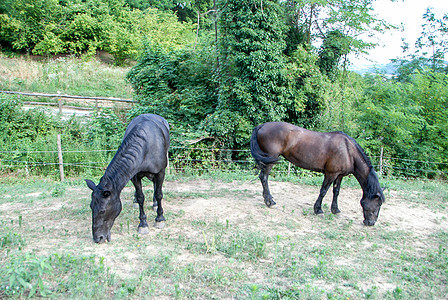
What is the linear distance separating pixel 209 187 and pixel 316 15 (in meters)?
9.43

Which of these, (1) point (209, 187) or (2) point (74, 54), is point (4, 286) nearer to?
(1) point (209, 187)

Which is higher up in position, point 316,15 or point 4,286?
point 316,15

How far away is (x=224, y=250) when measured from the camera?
4.29 metres

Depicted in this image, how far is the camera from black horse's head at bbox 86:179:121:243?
4.09m

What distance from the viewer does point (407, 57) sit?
2302 centimetres

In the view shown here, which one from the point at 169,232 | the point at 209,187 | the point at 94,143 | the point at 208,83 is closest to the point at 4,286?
the point at 169,232

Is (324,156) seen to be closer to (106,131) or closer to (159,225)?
(159,225)

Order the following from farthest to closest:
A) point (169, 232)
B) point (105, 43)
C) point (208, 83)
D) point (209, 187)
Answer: point (105, 43)
point (208, 83)
point (209, 187)
point (169, 232)

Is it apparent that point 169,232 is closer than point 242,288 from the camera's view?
No

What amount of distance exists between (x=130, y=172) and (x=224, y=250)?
5.49 feet

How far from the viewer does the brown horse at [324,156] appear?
219 inches

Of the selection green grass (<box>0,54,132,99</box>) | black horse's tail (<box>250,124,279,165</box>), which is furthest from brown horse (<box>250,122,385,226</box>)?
green grass (<box>0,54,132,99</box>)

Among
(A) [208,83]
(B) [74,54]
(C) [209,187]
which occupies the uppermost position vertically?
(B) [74,54]

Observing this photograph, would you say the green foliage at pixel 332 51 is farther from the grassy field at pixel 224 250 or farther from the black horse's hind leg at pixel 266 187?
the black horse's hind leg at pixel 266 187
